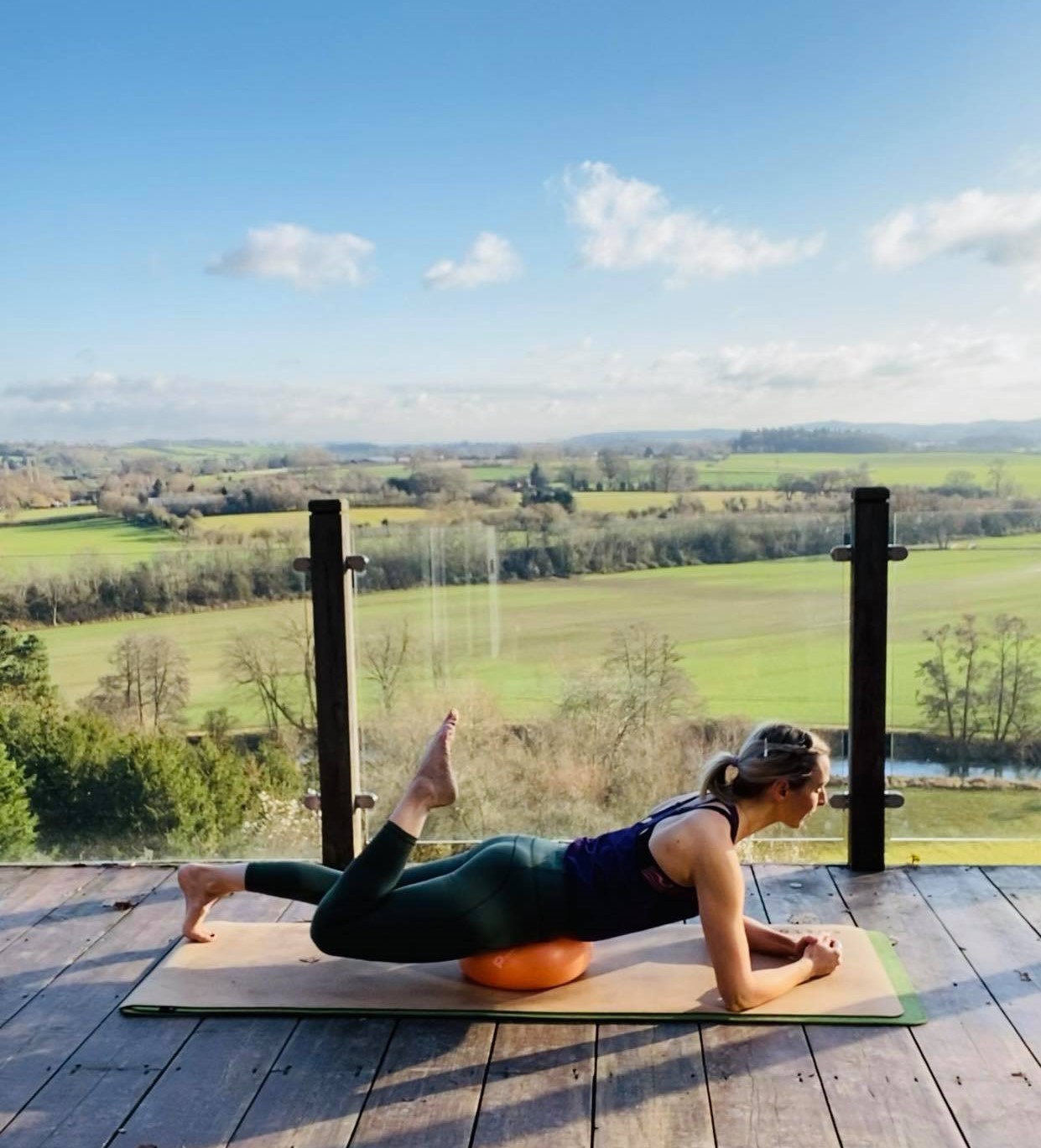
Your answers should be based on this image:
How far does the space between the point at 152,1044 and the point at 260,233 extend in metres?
5.05

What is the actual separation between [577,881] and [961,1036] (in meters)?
0.78

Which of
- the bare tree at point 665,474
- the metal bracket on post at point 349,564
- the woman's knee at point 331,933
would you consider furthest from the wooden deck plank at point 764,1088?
the bare tree at point 665,474

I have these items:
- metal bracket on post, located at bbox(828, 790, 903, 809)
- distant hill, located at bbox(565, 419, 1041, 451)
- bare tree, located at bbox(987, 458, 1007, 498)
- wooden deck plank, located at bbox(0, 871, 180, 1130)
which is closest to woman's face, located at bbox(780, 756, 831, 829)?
metal bracket on post, located at bbox(828, 790, 903, 809)

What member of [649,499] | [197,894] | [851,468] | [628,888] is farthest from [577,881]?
[851,468]

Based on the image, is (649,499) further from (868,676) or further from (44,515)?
(44,515)

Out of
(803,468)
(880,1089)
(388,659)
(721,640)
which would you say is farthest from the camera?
(803,468)

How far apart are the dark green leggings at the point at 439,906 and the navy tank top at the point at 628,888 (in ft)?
0.13

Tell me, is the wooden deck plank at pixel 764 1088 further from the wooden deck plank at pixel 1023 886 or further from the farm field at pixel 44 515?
the farm field at pixel 44 515

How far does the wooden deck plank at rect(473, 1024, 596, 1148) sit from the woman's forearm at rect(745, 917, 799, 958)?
47 centimetres

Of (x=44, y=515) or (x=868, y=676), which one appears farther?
(x=44, y=515)

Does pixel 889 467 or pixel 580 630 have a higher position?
pixel 889 467

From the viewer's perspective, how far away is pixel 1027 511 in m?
3.14

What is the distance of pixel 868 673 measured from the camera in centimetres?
294

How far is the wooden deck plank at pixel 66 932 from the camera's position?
237 centimetres
